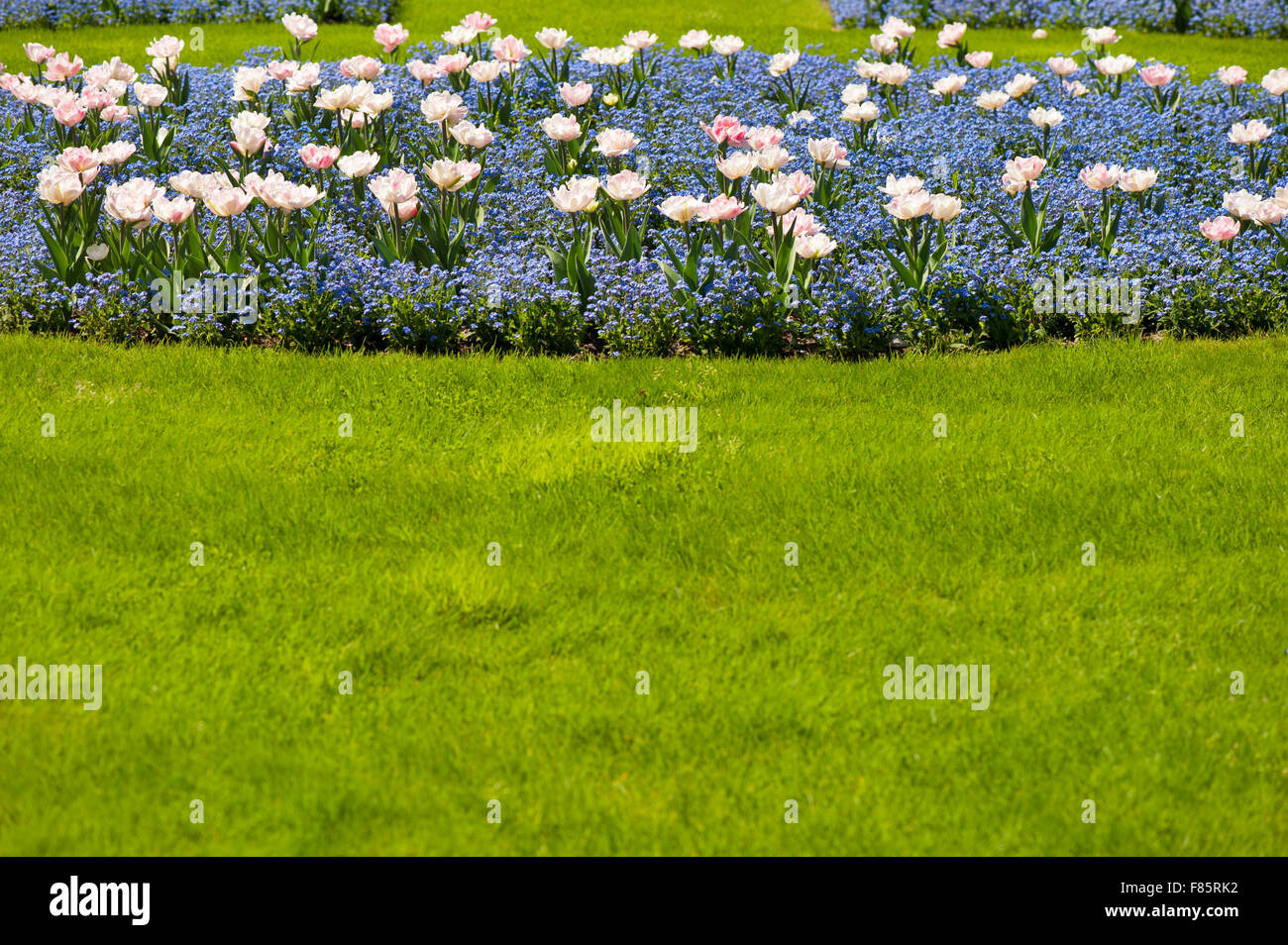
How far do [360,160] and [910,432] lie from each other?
4.23 m

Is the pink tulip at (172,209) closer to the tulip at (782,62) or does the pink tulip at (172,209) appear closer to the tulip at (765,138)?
the tulip at (765,138)

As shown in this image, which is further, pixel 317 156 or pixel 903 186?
pixel 317 156

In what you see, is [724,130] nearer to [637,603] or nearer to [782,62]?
[782,62]

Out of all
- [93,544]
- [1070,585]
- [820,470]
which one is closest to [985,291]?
[820,470]

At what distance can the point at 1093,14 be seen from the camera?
59.6 feet

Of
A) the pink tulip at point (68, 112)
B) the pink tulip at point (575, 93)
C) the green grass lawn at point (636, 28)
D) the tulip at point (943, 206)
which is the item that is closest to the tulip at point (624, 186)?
the tulip at point (943, 206)

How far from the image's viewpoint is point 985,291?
8148 millimetres

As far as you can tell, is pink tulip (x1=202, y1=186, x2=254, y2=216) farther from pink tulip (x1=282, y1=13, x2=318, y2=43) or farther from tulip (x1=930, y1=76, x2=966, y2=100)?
tulip (x1=930, y1=76, x2=966, y2=100)
